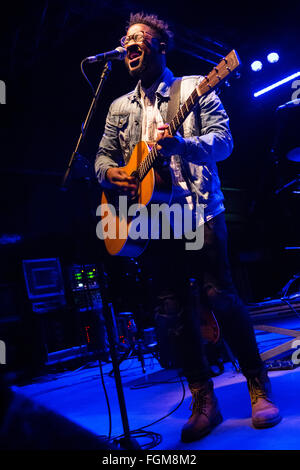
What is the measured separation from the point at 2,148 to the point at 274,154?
18.8 ft

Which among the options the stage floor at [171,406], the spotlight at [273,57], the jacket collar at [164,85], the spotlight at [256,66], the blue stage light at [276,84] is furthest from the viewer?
the blue stage light at [276,84]

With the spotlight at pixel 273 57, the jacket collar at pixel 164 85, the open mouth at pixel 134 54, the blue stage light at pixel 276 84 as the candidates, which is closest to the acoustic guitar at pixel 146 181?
the jacket collar at pixel 164 85

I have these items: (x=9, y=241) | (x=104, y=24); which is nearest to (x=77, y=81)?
(x=104, y=24)

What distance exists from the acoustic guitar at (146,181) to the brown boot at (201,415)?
78 cm

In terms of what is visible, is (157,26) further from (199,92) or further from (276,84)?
(276,84)

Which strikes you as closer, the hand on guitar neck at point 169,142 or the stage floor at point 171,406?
the stage floor at point 171,406

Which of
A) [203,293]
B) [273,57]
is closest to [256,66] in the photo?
[273,57]

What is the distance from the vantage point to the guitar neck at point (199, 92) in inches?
67.4

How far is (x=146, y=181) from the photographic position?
1.96m

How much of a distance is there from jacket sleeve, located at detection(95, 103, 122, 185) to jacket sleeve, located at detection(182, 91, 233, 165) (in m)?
0.62

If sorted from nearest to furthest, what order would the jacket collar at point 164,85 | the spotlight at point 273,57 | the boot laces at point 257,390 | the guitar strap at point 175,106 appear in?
the boot laces at point 257,390, the guitar strap at point 175,106, the jacket collar at point 164,85, the spotlight at point 273,57

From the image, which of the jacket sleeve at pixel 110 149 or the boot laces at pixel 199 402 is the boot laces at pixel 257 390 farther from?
the jacket sleeve at pixel 110 149

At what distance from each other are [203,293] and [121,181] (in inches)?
31.1

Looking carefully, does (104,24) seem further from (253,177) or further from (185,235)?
(253,177)
